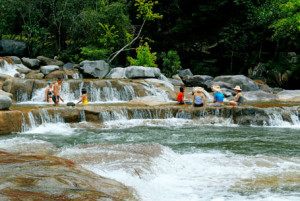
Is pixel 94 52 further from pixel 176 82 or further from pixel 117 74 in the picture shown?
pixel 176 82

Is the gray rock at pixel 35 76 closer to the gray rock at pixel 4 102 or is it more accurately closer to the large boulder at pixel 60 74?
the large boulder at pixel 60 74

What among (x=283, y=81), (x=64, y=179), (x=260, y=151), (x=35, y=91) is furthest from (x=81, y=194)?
(x=283, y=81)

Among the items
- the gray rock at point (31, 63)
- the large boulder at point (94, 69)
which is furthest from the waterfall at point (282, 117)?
the gray rock at point (31, 63)

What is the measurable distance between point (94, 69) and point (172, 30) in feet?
37.8

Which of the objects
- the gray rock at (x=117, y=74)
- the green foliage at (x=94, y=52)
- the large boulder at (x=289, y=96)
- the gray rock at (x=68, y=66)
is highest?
the green foliage at (x=94, y=52)

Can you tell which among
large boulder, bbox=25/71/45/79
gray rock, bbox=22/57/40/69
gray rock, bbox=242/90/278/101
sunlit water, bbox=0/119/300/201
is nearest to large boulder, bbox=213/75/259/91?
gray rock, bbox=242/90/278/101

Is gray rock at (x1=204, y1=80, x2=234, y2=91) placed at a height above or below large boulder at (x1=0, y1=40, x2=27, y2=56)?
below

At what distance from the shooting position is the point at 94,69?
21625 millimetres

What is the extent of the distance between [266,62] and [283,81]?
3703 mm

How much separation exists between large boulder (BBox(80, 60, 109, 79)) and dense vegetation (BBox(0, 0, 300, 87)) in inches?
105

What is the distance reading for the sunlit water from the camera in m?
4.04

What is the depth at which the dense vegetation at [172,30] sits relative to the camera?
25.4 metres

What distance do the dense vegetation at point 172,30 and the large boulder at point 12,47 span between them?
32.5 inches

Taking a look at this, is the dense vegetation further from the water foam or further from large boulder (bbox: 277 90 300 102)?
the water foam
